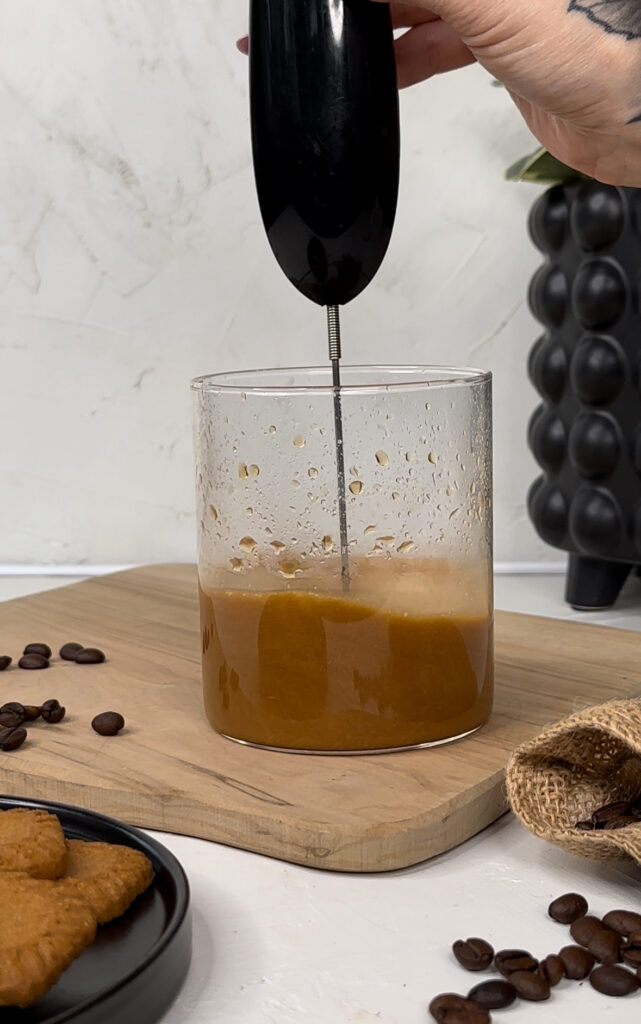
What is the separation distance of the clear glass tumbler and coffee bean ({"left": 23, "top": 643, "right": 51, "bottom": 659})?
0.25 meters

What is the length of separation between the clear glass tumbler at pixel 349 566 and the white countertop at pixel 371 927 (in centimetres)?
10

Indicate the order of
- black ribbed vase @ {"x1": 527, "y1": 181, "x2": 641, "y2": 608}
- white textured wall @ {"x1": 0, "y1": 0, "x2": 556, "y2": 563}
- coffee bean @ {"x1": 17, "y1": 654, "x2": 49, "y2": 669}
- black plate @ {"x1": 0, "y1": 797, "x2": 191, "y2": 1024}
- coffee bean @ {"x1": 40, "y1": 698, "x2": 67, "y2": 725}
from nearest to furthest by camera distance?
black plate @ {"x1": 0, "y1": 797, "x2": 191, "y2": 1024} → coffee bean @ {"x1": 40, "y1": 698, "x2": 67, "y2": 725} → coffee bean @ {"x1": 17, "y1": 654, "x2": 49, "y2": 669} → black ribbed vase @ {"x1": 527, "y1": 181, "x2": 641, "y2": 608} → white textured wall @ {"x1": 0, "y1": 0, "x2": 556, "y2": 563}

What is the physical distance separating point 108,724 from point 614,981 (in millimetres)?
399

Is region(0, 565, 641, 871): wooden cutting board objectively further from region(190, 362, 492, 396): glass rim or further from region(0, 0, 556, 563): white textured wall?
region(0, 0, 556, 563): white textured wall

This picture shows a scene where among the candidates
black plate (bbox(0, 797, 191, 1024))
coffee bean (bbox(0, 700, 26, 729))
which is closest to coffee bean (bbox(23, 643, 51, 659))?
coffee bean (bbox(0, 700, 26, 729))

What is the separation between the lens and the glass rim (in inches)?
30.4

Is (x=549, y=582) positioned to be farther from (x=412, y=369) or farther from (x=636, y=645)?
(x=412, y=369)

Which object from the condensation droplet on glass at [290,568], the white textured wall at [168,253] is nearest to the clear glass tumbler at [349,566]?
the condensation droplet on glass at [290,568]

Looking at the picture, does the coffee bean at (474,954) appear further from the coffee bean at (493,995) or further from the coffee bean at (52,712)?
the coffee bean at (52,712)

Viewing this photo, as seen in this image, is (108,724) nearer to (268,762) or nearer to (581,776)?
(268,762)

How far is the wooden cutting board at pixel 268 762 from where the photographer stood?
687mm

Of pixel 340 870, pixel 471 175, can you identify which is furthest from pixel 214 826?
pixel 471 175

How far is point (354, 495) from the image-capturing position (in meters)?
0.78

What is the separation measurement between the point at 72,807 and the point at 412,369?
39cm
